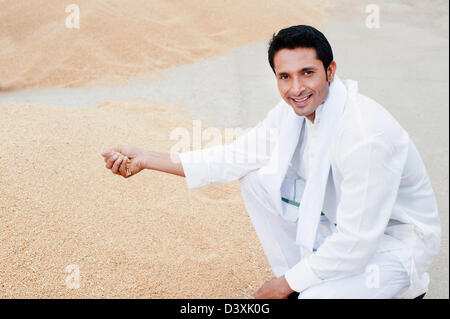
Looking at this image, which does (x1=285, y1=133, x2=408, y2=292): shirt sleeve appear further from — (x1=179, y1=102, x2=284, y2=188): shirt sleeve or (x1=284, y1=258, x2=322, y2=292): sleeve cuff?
(x1=179, y1=102, x2=284, y2=188): shirt sleeve

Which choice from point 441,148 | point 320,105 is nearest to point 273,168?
point 320,105

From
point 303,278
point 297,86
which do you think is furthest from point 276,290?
point 297,86

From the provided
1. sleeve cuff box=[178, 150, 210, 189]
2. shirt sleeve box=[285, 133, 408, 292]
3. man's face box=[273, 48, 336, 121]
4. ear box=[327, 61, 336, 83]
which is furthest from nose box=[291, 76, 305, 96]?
sleeve cuff box=[178, 150, 210, 189]

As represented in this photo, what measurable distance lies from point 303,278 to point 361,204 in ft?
1.02

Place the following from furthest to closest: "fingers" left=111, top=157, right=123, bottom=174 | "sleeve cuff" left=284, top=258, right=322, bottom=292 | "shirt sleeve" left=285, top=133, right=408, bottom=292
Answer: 1. "fingers" left=111, top=157, right=123, bottom=174
2. "sleeve cuff" left=284, top=258, right=322, bottom=292
3. "shirt sleeve" left=285, top=133, right=408, bottom=292

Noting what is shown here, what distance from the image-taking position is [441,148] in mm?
3654

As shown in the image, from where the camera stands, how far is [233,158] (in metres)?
2.00

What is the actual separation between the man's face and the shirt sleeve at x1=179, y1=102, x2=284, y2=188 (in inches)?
10.4

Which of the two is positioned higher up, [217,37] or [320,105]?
[217,37]

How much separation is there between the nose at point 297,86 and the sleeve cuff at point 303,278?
1.79ft

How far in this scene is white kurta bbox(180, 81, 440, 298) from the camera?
1.53 metres

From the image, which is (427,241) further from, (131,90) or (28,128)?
(131,90)

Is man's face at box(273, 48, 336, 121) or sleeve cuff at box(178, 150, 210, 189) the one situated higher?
man's face at box(273, 48, 336, 121)
